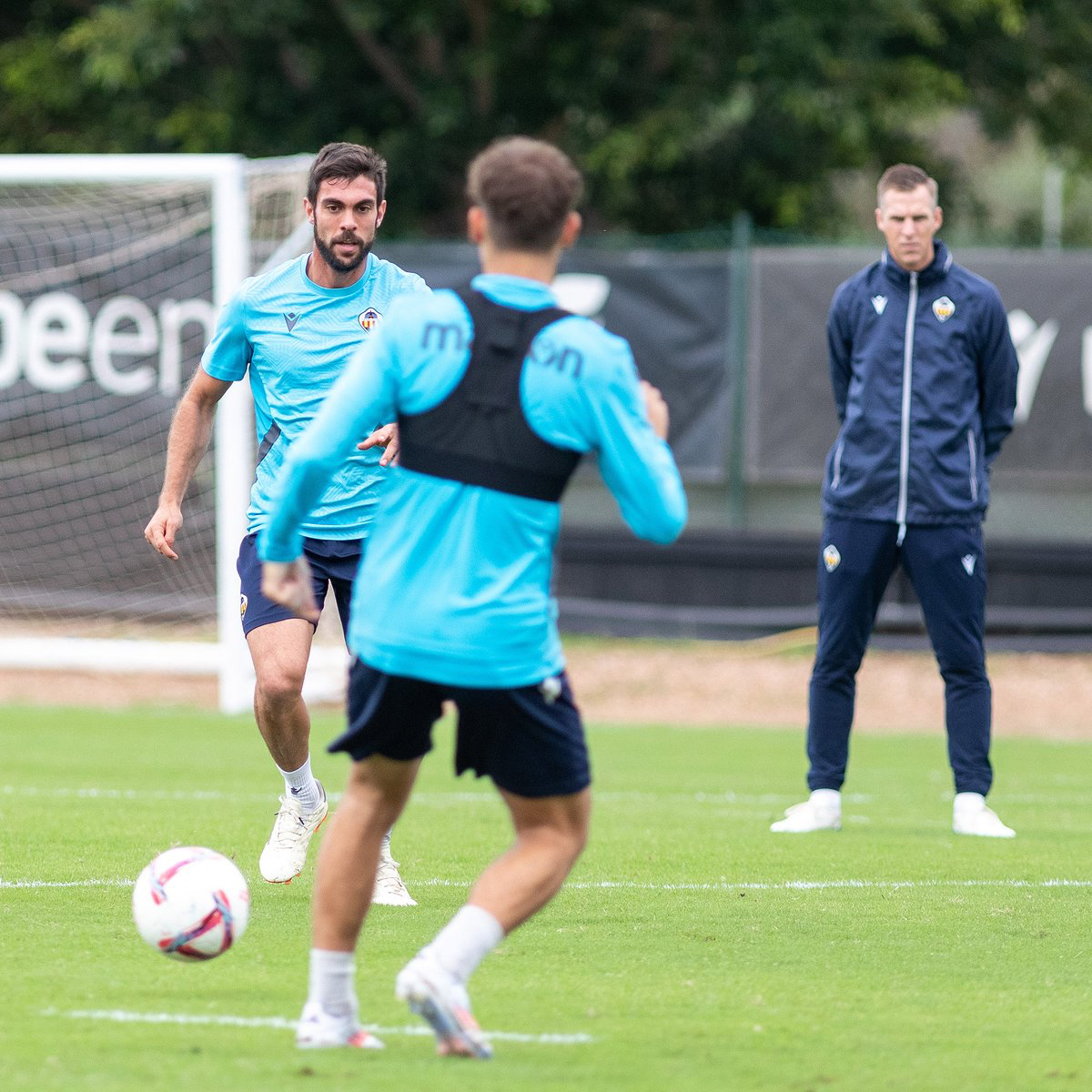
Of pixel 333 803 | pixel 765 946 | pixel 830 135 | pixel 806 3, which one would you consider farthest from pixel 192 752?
pixel 830 135

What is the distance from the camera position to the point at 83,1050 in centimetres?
421

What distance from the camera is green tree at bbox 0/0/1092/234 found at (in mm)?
18562

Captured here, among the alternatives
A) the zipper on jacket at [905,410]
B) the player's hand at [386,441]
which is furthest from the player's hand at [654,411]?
the zipper on jacket at [905,410]

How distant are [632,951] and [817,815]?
2800 millimetres

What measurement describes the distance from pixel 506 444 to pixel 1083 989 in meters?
2.23

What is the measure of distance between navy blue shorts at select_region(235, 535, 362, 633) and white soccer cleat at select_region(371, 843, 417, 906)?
2.70ft

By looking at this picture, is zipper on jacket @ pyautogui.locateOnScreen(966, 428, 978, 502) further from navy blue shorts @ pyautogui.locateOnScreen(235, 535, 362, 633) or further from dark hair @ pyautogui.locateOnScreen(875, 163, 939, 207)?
navy blue shorts @ pyautogui.locateOnScreen(235, 535, 362, 633)

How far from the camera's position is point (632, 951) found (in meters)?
5.53

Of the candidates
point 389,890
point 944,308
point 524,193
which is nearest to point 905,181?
point 944,308

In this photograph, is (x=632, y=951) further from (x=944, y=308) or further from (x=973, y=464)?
(x=944, y=308)

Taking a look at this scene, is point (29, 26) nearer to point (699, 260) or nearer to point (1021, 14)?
point (699, 260)

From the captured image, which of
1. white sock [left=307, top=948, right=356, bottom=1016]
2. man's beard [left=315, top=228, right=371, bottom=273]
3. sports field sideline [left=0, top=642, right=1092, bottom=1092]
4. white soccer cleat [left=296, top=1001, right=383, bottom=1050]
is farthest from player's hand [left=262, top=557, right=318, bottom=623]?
man's beard [left=315, top=228, right=371, bottom=273]

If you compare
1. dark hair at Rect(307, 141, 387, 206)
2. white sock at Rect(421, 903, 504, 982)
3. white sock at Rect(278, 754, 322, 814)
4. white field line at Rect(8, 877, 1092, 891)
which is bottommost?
white field line at Rect(8, 877, 1092, 891)

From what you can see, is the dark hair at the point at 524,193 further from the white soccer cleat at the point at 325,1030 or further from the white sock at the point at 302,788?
the white sock at the point at 302,788
